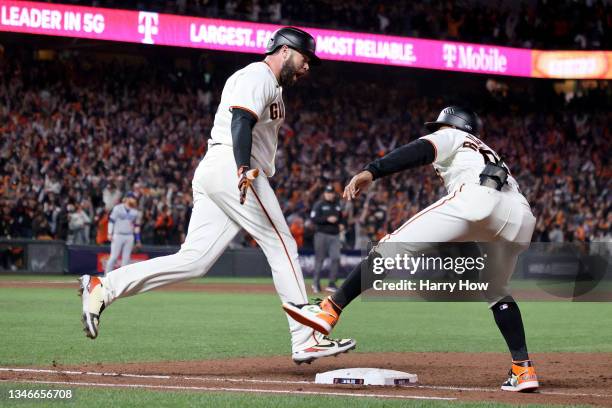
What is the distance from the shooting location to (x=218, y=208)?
23.0 feet

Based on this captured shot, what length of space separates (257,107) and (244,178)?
0.54 meters

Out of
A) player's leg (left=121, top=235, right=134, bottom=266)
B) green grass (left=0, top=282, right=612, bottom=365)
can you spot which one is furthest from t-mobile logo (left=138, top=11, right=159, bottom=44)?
green grass (left=0, top=282, right=612, bottom=365)

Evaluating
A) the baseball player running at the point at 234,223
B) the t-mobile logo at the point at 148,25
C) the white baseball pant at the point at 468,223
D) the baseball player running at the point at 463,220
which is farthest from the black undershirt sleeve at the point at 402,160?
the t-mobile logo at the point at 148,25

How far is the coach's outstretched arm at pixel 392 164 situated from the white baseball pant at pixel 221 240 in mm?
906

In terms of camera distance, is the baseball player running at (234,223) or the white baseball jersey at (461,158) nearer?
the white baseball jersey at (461,158)

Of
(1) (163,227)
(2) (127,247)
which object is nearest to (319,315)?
(2) (127,247)

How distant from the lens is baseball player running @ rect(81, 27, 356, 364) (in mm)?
6805

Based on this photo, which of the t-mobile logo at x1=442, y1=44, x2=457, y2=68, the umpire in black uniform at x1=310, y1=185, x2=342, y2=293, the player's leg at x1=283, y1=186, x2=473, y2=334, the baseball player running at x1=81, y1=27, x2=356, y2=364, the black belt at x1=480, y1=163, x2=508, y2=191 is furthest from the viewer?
the t-mobile logo at x1=442, y1=44, x2=457, y2=68

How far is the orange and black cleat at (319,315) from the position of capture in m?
6.47

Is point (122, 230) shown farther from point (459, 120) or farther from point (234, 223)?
point (459, 120)

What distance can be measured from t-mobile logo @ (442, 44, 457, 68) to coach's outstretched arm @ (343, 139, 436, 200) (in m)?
25.1

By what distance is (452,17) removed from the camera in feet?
109

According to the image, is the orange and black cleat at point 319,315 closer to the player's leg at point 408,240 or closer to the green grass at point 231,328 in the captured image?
the player's leg at point 408,240

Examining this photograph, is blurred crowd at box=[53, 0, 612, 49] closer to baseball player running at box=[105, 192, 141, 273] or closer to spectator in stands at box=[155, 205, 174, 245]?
spectator in stands at box=[155, 205, 174, 245]
